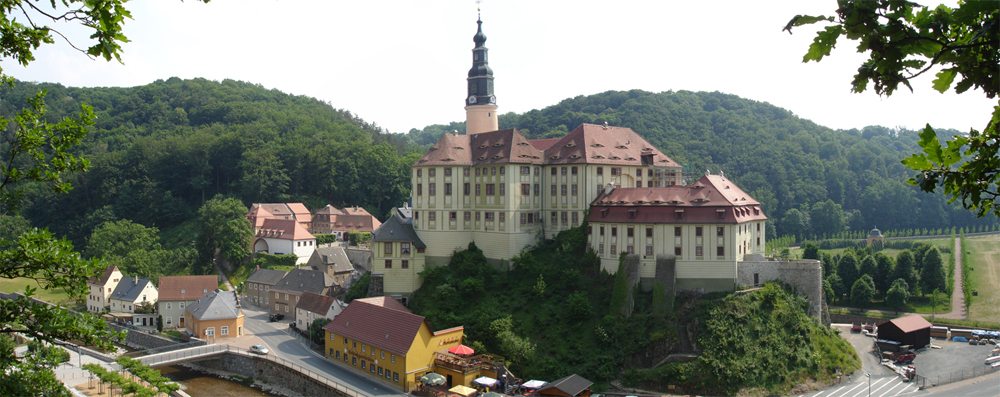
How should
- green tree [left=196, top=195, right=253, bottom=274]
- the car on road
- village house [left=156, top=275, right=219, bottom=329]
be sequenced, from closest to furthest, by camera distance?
the car on road
village house [left=156, top=275, right=219, bottom=329]
green tree [left=196, top=195, right=253, bottom=274]

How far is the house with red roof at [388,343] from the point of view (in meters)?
43.1

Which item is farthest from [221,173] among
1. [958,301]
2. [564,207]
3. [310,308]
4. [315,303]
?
[958,301]

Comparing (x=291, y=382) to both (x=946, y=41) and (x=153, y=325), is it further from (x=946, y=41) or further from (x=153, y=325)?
(x=946, y=41)

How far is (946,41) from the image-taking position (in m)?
5.93

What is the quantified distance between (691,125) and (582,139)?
8654 cm

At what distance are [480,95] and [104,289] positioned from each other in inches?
1720

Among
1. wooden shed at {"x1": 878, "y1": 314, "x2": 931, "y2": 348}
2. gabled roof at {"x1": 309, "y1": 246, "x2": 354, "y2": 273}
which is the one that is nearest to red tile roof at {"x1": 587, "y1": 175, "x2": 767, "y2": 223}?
wooden shed at {"x1": 878, "y1": 314, "x2": 931, "y2": 348}

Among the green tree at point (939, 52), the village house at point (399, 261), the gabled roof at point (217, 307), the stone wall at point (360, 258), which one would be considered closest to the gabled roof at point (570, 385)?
the village house at point (399, 261)

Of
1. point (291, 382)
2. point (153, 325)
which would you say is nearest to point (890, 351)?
point (291, 382)

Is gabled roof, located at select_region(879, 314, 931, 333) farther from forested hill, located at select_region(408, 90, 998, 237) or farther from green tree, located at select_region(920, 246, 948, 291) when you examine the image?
forested hill, located at select_region(408, 90, 998, 237)

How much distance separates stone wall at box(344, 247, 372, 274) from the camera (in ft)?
231

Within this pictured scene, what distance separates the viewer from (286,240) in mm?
75750

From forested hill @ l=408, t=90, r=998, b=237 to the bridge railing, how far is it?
250ft

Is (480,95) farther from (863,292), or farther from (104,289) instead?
(863,292)
